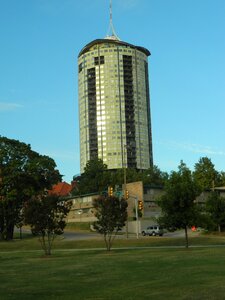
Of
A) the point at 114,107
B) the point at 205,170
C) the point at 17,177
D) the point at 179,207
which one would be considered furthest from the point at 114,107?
the point at 179,207

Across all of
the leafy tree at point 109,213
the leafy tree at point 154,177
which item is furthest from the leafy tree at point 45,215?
the leafy tree at point 154,177

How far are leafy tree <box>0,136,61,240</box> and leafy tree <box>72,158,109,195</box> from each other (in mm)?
63348

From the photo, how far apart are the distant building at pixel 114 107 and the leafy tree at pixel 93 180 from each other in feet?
157

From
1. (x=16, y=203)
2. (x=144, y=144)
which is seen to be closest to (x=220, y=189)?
(x=16, y=203)

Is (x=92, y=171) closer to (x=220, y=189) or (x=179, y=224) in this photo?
(x=220, y=189)

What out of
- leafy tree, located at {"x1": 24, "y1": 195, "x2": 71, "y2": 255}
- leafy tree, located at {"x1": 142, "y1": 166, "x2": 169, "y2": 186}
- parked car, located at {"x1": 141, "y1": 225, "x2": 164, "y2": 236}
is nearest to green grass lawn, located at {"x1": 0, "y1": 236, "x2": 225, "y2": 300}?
leafy tree, located at {"x1": 24, "y1": 195, "x2": 71, "y2": 255}

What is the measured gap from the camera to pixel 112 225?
122 feet

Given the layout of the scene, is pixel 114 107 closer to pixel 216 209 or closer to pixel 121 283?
pixel 216 209

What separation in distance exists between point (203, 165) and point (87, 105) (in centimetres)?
10578

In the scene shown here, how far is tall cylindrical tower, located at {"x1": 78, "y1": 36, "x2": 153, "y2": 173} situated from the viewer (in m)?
193

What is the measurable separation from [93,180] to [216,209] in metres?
82.0

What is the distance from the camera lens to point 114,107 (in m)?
194

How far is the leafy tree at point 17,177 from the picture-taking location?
212 feet

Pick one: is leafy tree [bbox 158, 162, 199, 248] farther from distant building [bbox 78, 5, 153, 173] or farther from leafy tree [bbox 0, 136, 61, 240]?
distant building [bbox 78, 5, 153, 173]
